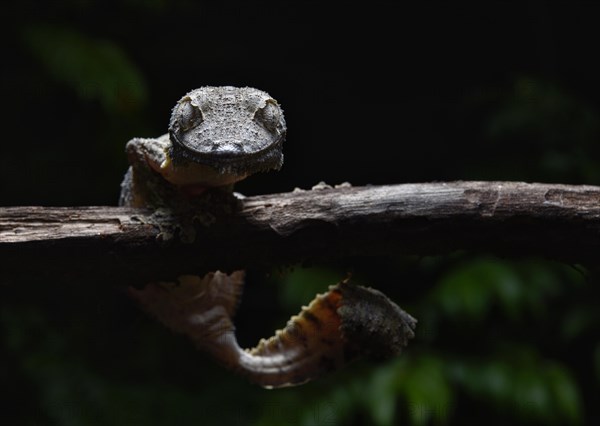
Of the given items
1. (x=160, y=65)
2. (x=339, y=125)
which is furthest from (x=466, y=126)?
(x=160, y=65)

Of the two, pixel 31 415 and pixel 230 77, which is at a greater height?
pixel 230 77

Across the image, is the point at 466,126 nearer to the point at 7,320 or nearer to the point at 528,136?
the point at 528,136

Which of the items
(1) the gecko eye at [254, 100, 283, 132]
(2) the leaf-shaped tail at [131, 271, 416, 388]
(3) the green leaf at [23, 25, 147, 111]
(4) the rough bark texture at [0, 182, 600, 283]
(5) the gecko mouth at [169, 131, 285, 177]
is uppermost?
(3) the green leaf at [23, 25, 147, 111]

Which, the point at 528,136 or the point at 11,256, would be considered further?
the point at 528,136

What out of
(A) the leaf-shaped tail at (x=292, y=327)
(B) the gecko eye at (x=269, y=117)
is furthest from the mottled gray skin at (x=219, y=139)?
(A) the leaf-shaped tail at (x=292, y=327)

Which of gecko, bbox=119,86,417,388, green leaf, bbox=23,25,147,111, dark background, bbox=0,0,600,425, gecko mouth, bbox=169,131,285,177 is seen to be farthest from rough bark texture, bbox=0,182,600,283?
green leaf, bbox=23,25,147,111

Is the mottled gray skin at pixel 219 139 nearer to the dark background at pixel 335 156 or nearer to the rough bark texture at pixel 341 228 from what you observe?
the rough bark texture at pixel 341 228

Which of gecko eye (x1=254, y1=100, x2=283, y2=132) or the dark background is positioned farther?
the dark background

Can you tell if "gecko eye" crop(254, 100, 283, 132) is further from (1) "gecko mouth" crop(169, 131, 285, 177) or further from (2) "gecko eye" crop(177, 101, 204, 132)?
(2) "gecko eye" crop(177, 101, 204, 132)
